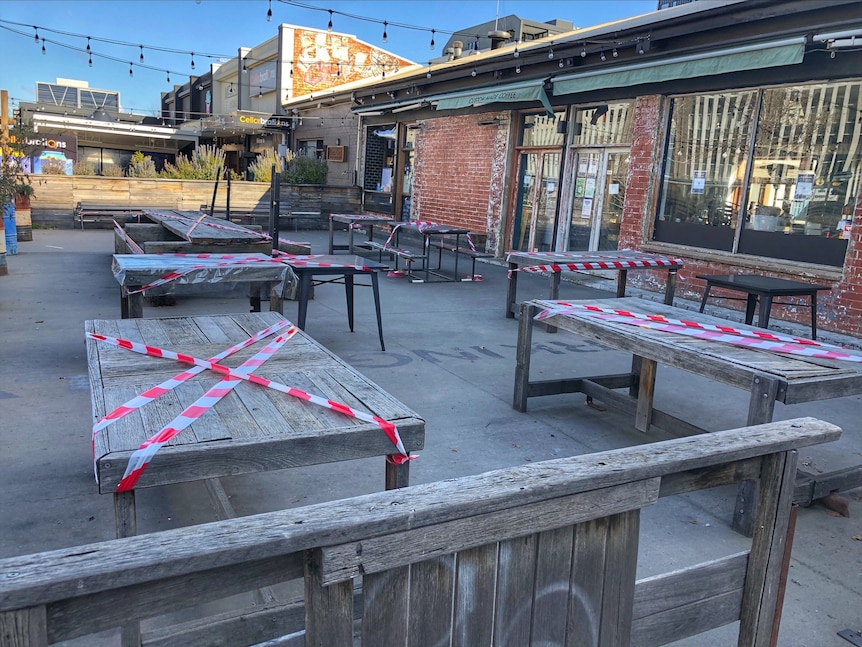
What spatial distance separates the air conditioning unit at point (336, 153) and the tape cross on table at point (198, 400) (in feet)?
50.9

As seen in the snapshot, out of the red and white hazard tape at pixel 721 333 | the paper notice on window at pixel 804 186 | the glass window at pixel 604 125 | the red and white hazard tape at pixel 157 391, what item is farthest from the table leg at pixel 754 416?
the glass window at pixel 604 125

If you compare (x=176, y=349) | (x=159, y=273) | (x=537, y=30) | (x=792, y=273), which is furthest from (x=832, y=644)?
(x=537, y=30)

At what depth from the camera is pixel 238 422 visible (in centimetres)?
229

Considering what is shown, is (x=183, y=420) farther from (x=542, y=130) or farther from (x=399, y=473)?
(x=542, y=130)

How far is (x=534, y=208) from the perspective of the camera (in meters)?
11.4

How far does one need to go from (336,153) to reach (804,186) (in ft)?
43.5

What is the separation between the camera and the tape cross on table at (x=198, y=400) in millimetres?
1985

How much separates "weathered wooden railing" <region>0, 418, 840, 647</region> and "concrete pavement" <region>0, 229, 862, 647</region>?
891 millimetres

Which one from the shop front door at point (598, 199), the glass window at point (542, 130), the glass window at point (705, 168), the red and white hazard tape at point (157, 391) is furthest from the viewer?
the glass window at point (542, 130)

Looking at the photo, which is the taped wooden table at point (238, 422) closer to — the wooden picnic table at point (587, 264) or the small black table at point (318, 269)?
the small black table at point (318, 269)

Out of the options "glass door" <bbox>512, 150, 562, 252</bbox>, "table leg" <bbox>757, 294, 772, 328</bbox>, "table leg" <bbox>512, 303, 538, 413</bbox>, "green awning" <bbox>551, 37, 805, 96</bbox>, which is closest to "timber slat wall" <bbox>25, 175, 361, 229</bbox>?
"glass door" <bbox>512, 150, 562, 252</bbox>

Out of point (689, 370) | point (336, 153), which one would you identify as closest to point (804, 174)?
point (689, 370)

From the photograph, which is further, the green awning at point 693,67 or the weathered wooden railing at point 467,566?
the green awning at point 693,67

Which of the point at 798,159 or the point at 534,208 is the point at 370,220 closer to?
the point at 534,208
